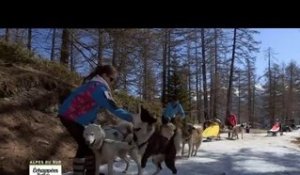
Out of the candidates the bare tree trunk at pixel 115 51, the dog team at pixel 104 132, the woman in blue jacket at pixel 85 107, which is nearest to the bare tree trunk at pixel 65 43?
the bare tree trunk at pixel 115 51

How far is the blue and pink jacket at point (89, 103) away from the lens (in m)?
6.43

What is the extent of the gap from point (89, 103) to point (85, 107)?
9 cm

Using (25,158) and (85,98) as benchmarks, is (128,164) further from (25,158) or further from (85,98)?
(85,98)

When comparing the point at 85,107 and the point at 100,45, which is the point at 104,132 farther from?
the point at 100,45

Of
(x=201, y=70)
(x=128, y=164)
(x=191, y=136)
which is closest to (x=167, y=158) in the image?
(x=128, y=164)

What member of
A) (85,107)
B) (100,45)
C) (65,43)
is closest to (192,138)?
(85,107)

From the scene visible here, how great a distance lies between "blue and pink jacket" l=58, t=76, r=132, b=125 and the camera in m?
6.43

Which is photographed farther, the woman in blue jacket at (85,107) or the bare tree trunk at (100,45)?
the bare tree trunk at (100,45)

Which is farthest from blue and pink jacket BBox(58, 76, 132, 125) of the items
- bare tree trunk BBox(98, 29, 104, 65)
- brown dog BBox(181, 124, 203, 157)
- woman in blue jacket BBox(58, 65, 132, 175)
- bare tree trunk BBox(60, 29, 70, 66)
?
bare tree trunk BBox(98, 29, 104, 65)

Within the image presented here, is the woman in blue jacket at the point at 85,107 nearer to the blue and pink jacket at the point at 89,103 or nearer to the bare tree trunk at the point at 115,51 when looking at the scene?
the blue and pink jacket at the point at 89,103

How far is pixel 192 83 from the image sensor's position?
46.0m

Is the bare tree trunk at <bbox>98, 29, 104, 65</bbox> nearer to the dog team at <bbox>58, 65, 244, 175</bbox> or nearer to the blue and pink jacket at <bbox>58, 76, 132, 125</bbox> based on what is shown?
the dog team at <bbox>58, 65, 244, 175</bbox>
